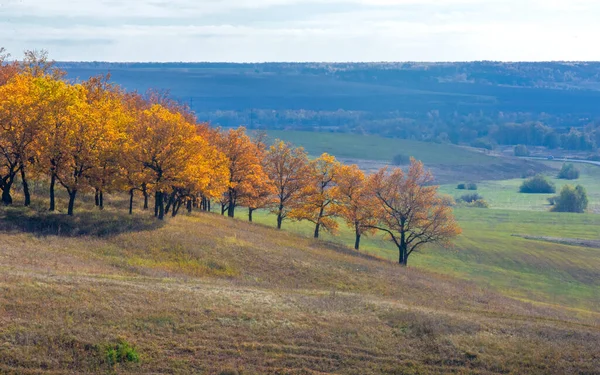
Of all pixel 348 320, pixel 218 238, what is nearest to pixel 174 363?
pixel 348 320

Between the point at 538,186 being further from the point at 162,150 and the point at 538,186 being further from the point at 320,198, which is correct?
the point at 162,150

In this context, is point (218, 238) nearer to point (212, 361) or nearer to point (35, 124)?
point (35, 124)

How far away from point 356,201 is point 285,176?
1220 cm

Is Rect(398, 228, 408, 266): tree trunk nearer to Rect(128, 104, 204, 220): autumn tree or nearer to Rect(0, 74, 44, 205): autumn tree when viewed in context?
Rect(128, 104, 204, 220): autumn tree

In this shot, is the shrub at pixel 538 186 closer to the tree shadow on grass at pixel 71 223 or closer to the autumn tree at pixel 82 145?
the tree shadow on grass at pixel 71 223

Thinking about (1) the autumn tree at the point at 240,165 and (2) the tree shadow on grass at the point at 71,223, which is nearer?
(2) the tree shadow on grass at the point at 71,223

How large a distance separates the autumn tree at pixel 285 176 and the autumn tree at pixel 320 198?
1.01 m

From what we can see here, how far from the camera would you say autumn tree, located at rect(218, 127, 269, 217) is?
74562 millimetres

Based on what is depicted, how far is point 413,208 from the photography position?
2692 inches

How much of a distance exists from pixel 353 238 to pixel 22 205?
1943 inches

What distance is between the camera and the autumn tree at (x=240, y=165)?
74.6m

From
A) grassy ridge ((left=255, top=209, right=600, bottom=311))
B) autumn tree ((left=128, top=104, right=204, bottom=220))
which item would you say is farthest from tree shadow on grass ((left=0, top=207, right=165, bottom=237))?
grassy ridge ((left=255, top=209, right=600, bottom=311))

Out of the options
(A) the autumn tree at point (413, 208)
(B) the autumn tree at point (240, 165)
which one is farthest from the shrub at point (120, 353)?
(B) the autumn tree at point (240, 165)

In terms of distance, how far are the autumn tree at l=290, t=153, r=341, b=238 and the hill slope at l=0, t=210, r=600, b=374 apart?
29.6 metres
